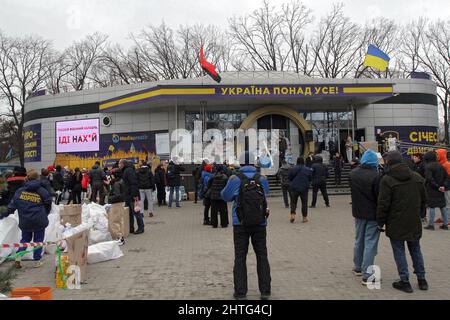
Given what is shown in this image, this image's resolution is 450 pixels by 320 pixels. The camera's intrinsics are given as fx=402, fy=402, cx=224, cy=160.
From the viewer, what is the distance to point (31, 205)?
6.85 meters

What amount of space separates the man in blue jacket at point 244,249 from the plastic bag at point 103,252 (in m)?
3.03

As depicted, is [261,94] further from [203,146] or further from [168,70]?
[168,70]

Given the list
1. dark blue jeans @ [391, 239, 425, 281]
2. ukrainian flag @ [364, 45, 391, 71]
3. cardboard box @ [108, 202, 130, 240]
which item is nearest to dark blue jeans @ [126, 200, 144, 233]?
cardboard box @ [108, 202, 130, 240]

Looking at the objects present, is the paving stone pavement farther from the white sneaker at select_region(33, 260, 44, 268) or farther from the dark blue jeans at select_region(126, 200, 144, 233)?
the dark blue jeans at select_region(126, 200, 144, 233)

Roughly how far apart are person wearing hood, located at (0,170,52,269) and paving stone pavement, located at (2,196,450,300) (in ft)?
1.68

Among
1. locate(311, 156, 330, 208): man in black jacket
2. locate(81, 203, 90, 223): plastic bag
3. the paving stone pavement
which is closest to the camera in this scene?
the paving stone pavement

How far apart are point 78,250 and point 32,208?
1.67m

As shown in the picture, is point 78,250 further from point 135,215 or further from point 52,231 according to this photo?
point 135,215

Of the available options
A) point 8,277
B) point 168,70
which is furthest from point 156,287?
point 168,70

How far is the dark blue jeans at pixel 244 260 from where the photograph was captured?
483 cm

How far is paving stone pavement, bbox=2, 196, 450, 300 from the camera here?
5.07m

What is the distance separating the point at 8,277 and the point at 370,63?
65.6 feet

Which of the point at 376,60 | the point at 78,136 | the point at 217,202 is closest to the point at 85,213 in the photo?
the point at 217,202

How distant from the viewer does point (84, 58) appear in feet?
151
